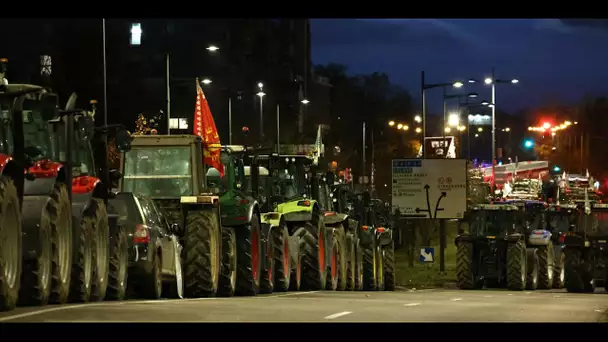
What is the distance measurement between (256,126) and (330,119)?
37.9 metres

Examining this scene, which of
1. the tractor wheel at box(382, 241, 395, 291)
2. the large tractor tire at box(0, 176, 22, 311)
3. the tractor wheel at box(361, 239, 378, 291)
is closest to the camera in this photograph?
the large tractor tire at box(0, 176, 22, 311)

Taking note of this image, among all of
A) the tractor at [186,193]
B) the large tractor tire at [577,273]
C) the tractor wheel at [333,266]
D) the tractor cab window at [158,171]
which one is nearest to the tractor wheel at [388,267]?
the large tractor tire at [577,273]

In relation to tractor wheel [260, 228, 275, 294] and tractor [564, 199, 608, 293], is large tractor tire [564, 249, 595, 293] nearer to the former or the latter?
tractor [564, 199, 608, 293]

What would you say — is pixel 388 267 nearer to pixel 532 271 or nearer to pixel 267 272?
pixel 532 271

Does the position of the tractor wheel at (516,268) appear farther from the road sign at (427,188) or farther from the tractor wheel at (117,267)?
the tractor wheel at (117,267)

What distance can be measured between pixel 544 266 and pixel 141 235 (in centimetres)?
2154

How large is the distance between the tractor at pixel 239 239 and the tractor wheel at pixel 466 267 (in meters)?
13.2

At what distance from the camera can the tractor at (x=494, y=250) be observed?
3794 centimetres

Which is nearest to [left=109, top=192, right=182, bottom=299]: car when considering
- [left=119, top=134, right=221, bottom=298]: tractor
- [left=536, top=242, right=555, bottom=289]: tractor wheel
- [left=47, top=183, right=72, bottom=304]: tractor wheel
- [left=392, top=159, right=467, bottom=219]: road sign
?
[left=119, top=134, right=221, bottom=298]: tractor

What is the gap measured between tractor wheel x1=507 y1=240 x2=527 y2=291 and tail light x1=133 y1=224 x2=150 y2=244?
61.5 ft

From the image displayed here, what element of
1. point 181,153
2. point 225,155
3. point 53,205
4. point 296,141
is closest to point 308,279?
point 225,155

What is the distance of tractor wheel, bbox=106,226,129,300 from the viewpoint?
19953 mm
